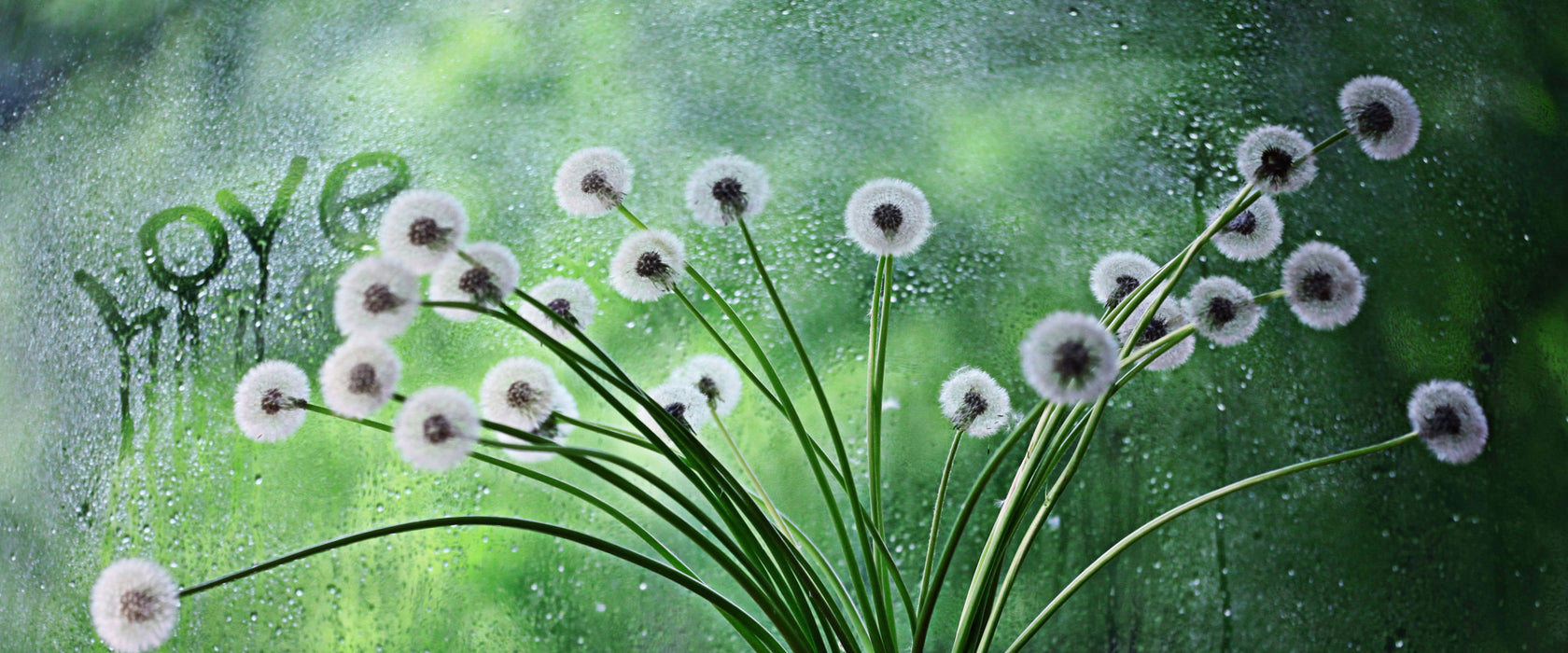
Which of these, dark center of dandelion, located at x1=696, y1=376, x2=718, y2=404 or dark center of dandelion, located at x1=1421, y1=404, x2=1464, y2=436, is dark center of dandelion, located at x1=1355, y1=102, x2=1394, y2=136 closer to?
dark center of dandelion, located at x1=1421, y1=404, x2=1464, y2=436

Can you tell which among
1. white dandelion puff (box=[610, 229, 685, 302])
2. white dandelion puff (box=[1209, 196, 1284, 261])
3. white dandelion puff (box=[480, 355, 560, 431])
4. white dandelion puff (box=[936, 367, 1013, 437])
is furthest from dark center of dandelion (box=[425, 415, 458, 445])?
white dandelion puff (box=[1209, 196, 1284, 261])

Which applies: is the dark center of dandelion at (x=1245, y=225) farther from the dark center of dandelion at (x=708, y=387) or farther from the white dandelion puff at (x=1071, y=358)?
the dark center of dandelion at (x=708, y=387)

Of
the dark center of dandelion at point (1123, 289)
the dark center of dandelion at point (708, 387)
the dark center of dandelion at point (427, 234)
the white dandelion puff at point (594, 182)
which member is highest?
the dark center of dandelion at point (1123, 289)

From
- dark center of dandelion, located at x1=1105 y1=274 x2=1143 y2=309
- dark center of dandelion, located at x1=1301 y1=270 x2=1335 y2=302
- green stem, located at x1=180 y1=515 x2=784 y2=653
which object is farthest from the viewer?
dark center of dandelion, located at x1=1105 y1=274 x2=1143 y2=309

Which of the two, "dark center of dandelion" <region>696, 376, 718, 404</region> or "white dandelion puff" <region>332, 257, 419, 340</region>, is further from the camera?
"dark center of dandelion" <region>696, 376, 718, 404</region>

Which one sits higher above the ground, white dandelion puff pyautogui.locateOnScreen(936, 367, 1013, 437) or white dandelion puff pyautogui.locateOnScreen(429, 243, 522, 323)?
white dandelion puff pyautogui.locateOnScreen(936, 367, 1013, 437)

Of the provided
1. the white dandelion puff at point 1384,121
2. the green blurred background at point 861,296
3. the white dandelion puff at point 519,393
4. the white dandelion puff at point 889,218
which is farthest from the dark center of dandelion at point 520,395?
the white dandelion puff at point 1384,121

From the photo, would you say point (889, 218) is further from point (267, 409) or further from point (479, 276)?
point (267, 409)
